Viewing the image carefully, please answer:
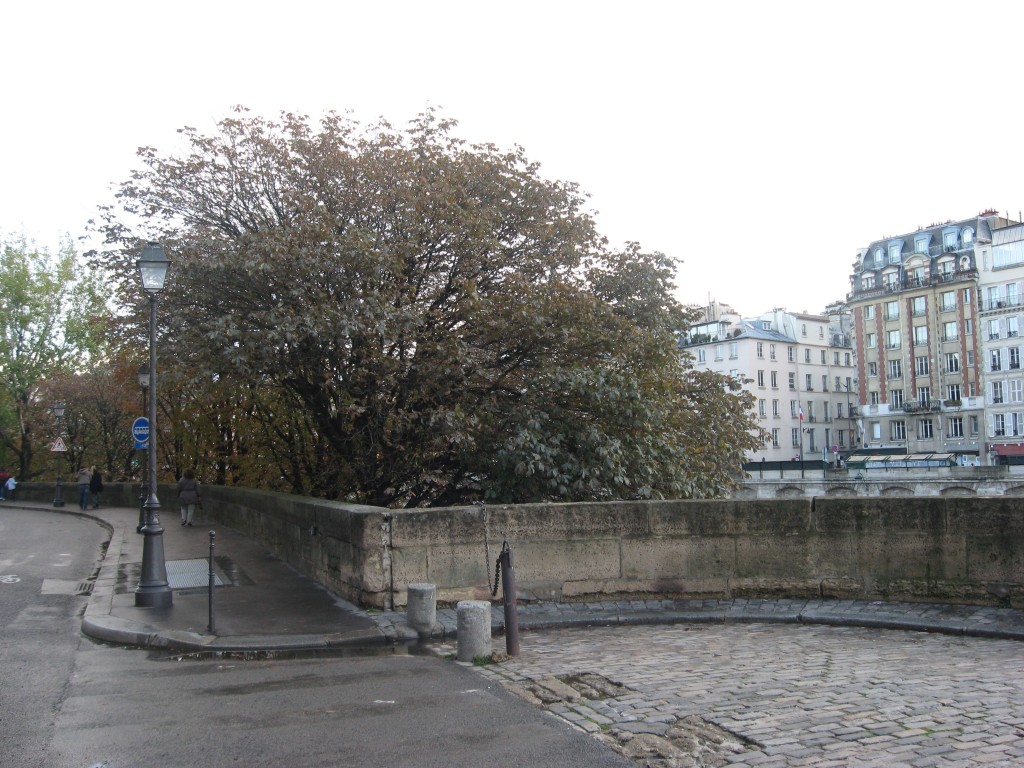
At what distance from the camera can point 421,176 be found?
15.1m

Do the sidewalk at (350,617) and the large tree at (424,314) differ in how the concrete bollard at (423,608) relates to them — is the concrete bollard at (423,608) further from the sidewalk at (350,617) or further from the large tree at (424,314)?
the large tree at (424,314)

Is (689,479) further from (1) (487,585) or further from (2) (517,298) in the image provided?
(1) (487,585)

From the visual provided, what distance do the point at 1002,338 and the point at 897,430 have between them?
12399 millimetres

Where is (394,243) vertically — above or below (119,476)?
above

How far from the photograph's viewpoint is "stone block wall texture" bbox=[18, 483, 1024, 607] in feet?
33.1

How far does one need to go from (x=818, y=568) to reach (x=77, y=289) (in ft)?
149

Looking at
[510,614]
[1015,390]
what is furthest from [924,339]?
[510,614]

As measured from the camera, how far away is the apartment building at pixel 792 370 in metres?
90.4

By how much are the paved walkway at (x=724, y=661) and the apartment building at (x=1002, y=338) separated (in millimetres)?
71204

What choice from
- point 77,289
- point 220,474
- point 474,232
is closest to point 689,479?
point 474,232

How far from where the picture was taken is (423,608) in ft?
29.8

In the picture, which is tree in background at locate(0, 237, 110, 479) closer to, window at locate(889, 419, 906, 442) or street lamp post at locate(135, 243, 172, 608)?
street lamp post at locate(135, 243, 172, 608)

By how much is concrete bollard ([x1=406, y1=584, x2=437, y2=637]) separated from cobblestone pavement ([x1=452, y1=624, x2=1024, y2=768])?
2.60 feet

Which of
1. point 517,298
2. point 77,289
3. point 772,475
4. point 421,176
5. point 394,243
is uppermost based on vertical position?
point 77,289
